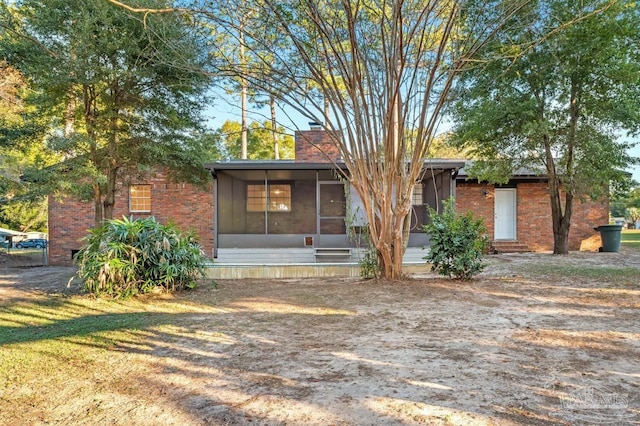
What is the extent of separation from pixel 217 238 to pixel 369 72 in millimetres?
6808

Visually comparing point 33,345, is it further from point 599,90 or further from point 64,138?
point 599,90

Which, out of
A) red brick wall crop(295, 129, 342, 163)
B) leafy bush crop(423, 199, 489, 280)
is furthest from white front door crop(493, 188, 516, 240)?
leafy bush crop(423, 199, 489, 280)

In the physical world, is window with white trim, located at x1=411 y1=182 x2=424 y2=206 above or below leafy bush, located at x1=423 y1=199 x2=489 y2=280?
above

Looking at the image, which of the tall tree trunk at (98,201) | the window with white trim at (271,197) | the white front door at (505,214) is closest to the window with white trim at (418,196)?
the white front door at (505,214)

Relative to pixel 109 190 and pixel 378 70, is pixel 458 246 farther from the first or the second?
pixel 109 190

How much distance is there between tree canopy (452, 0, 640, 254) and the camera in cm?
975

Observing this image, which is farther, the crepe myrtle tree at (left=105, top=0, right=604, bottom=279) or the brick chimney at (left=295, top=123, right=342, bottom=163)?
the brick chimney at (left=295, top=123, right=342, bottom=163)

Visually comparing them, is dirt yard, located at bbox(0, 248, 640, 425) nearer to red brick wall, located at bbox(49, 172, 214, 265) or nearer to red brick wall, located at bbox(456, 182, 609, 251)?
red brick wall, located at bbox(49, 172, 214, 265)

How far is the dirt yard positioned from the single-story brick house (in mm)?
6179

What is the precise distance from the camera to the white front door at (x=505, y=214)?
14680 millimetres

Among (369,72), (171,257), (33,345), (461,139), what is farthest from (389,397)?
(461,139)

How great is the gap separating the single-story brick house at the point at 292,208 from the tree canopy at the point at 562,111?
1802 mm

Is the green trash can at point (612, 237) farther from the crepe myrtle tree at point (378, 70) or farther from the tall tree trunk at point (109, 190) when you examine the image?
the tall tree trunk at point (109, 190)

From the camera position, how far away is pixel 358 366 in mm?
3072
